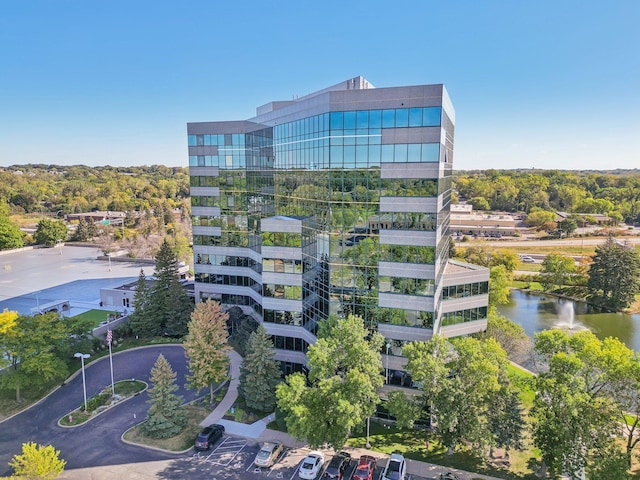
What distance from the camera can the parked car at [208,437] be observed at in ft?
81.3

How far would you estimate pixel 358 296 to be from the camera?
92.2 ft

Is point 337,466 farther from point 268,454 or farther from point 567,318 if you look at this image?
point 567,318

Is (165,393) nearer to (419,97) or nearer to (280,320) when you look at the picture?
(280,320)

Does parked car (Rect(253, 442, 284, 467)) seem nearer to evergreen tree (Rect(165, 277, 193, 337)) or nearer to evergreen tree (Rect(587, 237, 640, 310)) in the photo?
evergreen tree (Rect(165, 277, 193, 337))

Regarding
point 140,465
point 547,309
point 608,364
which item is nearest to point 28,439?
point 140,465

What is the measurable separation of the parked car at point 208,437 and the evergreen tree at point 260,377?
2.81m

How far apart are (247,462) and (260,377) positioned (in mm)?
5569

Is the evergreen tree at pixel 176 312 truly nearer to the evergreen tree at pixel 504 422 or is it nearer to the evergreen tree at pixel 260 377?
the evergreen tree at pixel 260 377

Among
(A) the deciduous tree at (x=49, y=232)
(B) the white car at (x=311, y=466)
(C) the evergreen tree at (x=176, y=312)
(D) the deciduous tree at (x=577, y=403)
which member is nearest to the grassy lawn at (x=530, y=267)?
(D) the deciduous tree at (x=577, y=403)

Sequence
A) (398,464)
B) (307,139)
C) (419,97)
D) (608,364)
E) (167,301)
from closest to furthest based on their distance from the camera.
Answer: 1. (608,364)
2. (398,464)
3. (419,97)
4. (307,139)
5. (167,301)

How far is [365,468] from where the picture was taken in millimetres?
22312

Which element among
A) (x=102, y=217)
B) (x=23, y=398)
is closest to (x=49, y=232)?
(x=102, y=217)

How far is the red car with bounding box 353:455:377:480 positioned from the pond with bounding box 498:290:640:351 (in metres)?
32.6

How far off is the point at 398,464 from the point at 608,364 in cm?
1210
